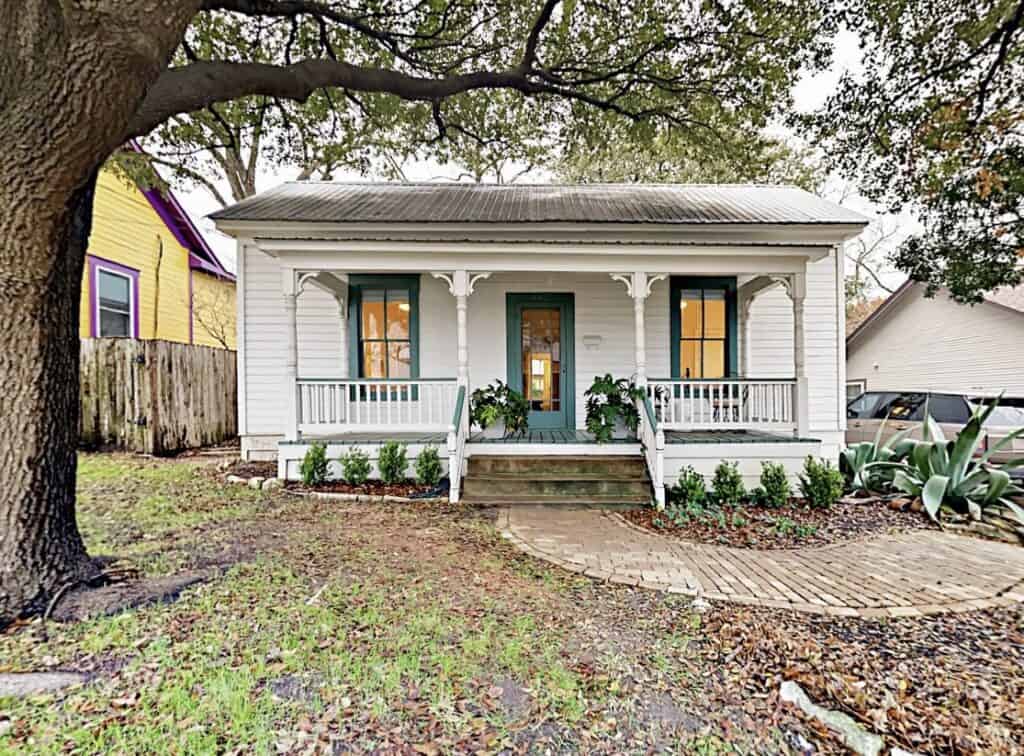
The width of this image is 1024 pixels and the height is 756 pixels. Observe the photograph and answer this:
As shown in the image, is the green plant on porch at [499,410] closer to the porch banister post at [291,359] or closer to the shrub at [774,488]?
the porch banister post at [291,359]

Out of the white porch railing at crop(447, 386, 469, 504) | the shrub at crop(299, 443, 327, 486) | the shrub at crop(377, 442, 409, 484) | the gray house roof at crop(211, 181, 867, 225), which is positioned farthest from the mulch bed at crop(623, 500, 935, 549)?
the gray house roof at crop(211, 181, 867, 225)

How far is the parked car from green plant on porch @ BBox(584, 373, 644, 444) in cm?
342

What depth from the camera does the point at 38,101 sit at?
277 centimetres

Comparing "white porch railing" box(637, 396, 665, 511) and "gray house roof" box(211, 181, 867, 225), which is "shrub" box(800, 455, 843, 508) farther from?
"gray house roof" box(211, 181, 867, 225)

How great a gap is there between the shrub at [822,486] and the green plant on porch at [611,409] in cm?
220

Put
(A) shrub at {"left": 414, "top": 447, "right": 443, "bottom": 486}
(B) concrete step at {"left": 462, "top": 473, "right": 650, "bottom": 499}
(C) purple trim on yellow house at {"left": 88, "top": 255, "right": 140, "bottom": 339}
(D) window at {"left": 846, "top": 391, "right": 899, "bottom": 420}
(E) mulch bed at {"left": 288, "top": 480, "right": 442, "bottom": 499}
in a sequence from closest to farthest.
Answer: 1. (B) concrete step at {"left": 462, "top": 473, "right": 650, "bottom": 499}
2. (E) mulch bed at {"left": 288, "top": 480, "right": 442, "bottom": 499}
3. (A) shrub at {"left": 414, "top": 447, "right": 443, "bottom": 486}
4. (C) purple trim on yellow house at {"left": 88, "top": 255, "right": 140, "bottom": 339}
5. (D) window at {"left": 846, "top": 391, "right": 899, "bottom": 420}

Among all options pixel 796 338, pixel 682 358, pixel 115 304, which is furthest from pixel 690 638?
pixel 115 304

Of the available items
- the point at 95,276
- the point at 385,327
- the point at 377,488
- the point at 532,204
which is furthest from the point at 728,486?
the point at 95,276

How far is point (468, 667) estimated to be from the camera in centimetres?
257

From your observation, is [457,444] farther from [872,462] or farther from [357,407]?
[872,462]

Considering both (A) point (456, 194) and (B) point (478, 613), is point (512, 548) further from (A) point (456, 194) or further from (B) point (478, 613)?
(A) point (456, 194)

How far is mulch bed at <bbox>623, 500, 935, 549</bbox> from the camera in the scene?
16.9ft

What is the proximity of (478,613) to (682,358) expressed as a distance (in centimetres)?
663

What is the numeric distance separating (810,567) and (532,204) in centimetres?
689
